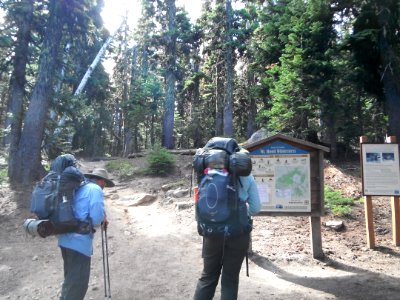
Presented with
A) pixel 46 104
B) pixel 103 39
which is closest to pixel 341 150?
pixel 46 104

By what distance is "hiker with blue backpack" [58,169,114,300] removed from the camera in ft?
13.3

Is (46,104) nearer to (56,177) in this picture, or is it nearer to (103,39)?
(56,177)

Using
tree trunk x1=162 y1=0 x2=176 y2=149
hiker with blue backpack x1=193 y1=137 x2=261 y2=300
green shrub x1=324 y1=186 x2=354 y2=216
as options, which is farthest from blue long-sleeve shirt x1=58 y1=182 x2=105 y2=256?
tree trunk x1=162 y1=0 x2=176 y2=149

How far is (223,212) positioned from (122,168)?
47.0 feet

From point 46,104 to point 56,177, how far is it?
371 inches

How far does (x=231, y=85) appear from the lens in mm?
21594

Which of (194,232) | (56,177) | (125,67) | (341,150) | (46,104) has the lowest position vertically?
(194,232)

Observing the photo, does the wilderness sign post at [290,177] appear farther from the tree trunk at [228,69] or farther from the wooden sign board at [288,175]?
the tree trunk at [228,69]

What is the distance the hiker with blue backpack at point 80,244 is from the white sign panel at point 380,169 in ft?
18.2

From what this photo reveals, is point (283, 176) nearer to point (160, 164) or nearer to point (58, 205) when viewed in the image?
point (58, 205)

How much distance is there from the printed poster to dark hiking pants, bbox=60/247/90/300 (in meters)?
3.81

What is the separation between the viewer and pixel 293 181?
274 inches

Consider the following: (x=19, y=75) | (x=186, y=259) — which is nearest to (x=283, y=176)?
(x=186, y=259)

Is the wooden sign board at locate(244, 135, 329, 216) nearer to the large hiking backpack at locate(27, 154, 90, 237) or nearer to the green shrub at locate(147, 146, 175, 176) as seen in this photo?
the large hiking backpack at locate(27, 154, 90, 237)
